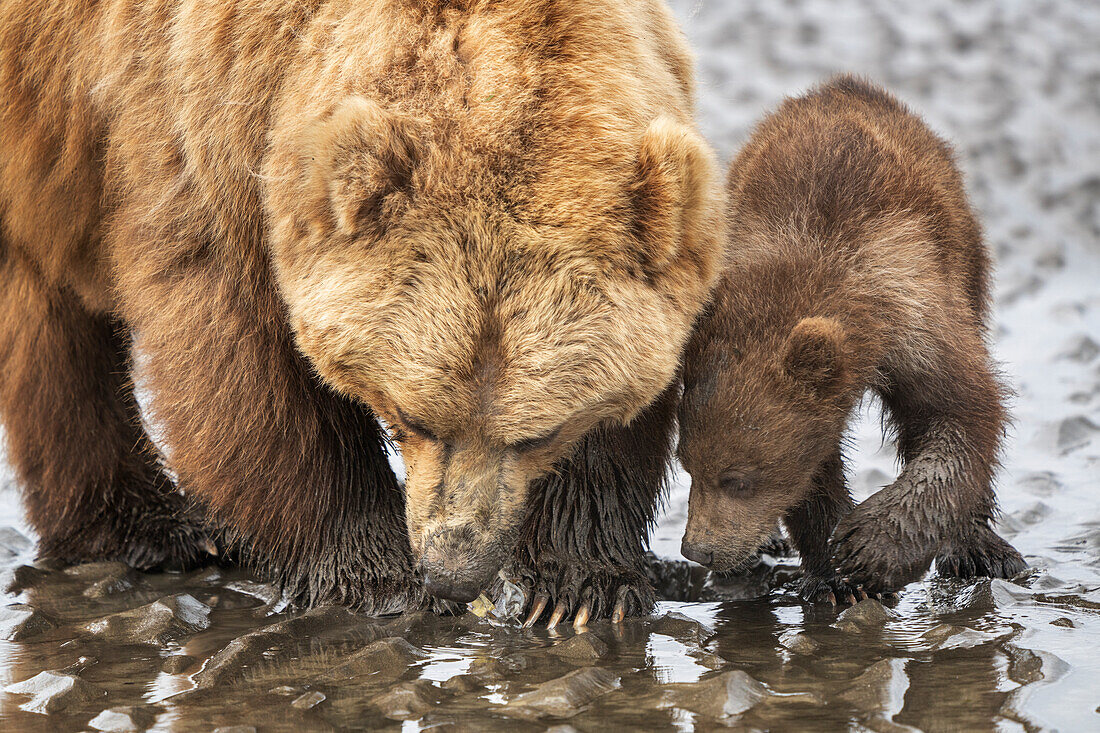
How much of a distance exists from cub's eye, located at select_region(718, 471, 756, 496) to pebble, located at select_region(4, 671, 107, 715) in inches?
102

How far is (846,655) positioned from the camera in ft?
17.3

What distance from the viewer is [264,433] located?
5.95m

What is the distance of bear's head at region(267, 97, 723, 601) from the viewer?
4801 millimetres

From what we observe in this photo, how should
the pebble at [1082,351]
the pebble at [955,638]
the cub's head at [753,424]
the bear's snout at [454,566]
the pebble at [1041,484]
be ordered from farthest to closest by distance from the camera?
the pebble at [1082,351] → the pebble at [1041,484] → the cub's head at [753,424] → the pebble at [955,638] → the bear's snout at [454,566]

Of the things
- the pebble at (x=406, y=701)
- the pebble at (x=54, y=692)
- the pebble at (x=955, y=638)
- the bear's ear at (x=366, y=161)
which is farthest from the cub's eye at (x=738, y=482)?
the pebble at (x=54, y=692)

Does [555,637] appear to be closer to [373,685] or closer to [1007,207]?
[373,685]

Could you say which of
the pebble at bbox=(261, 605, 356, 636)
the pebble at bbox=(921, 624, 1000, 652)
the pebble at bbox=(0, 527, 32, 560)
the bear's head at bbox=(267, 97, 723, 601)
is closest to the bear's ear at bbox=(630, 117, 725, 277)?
the bear's head at bbox=(267, 97, 723, 601)

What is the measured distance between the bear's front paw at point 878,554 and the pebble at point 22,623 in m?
3.40

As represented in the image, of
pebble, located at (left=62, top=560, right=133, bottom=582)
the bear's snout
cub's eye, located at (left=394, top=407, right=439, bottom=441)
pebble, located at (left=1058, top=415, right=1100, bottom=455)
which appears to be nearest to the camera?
cub's eye, located at (left=394, top=407, right=439, bottom=441)

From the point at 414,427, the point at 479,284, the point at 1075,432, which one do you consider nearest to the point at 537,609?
the point at 414,427

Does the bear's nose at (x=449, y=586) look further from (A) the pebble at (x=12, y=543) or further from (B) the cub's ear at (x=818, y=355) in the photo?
(A) the pebble at (x=12, y=543)

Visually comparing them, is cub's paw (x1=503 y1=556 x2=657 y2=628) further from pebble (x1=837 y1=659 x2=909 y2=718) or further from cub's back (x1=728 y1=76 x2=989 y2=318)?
cub's back (x1=728 y1=76 x2=989 y2=318)

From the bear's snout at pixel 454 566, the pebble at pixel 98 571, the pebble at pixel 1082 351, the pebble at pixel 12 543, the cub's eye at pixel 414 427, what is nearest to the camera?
the cub's eye at pixel 414 427

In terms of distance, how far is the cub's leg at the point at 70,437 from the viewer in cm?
706
